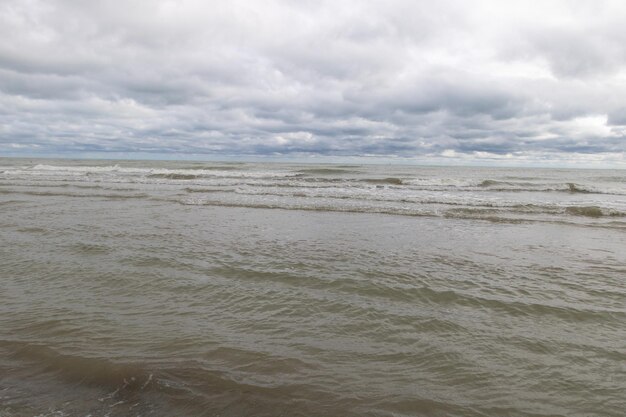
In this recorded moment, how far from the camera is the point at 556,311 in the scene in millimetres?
5961

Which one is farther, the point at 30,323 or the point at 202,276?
the point at 202,276

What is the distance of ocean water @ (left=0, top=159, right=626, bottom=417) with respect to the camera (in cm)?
373

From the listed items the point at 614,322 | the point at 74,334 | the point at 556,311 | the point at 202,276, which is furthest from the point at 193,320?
the point at 614,322

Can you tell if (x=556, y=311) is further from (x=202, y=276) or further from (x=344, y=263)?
(x=202, y=276)

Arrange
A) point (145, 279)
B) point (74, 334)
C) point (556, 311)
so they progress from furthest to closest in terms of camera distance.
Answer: point (145, 279)
point (556, 311)
point (74, 334)

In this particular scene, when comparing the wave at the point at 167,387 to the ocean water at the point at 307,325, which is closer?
the wave at the point at 167,387

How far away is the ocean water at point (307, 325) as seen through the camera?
3727 millimetres

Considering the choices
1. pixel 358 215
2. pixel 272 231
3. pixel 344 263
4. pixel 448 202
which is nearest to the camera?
pixel 344 263

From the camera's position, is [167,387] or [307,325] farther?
[307,325]

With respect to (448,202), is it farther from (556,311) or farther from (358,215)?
(556,311)

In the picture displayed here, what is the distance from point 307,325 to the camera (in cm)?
533

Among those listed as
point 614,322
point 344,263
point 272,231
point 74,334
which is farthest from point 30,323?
point 614,322

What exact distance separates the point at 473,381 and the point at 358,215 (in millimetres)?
12595

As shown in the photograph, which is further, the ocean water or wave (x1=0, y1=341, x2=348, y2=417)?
the ocean water
